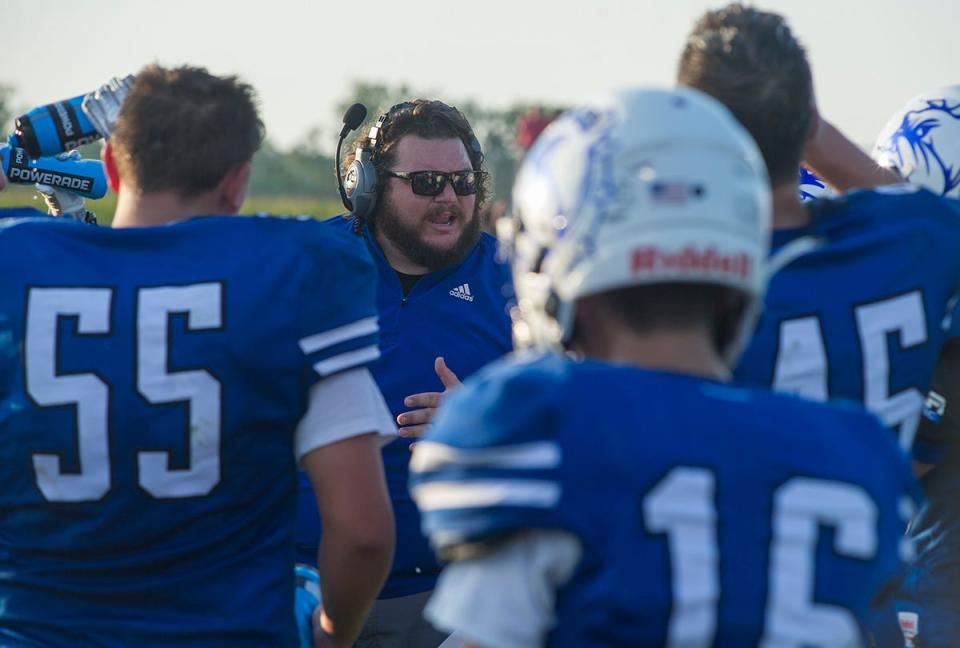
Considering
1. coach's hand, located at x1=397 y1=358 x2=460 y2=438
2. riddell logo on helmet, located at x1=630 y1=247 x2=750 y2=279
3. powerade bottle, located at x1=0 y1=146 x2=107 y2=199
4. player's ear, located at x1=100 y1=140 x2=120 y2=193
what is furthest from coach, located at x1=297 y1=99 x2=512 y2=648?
riddell logo on helmet, located at x1=630 y1=247 x2=750 y2=279

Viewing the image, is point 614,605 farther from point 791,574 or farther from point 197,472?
point 197,472

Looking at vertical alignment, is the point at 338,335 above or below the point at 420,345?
above

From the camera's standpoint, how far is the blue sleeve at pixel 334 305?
267 centimetres

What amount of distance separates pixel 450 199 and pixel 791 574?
10.3 feet

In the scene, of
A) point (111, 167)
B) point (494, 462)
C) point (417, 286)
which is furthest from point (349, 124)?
point (494, 462)

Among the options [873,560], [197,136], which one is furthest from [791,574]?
[197,136]

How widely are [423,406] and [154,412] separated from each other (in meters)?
1.66

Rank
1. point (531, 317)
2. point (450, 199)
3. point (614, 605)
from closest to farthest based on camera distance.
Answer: point (614, 605), point (531, 317), point (450, 199)

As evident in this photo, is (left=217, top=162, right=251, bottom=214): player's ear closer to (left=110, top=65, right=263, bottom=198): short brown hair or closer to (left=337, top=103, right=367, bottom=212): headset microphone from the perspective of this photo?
(left=110, top=65, right=263, bottom=198): short brown hair

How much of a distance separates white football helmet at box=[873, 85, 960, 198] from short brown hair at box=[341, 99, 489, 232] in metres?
1.51

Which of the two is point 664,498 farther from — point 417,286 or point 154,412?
point 417,286

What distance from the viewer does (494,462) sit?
174 centimetres

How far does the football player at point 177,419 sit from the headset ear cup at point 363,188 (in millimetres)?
1918

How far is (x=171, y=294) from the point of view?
2.63 metres
